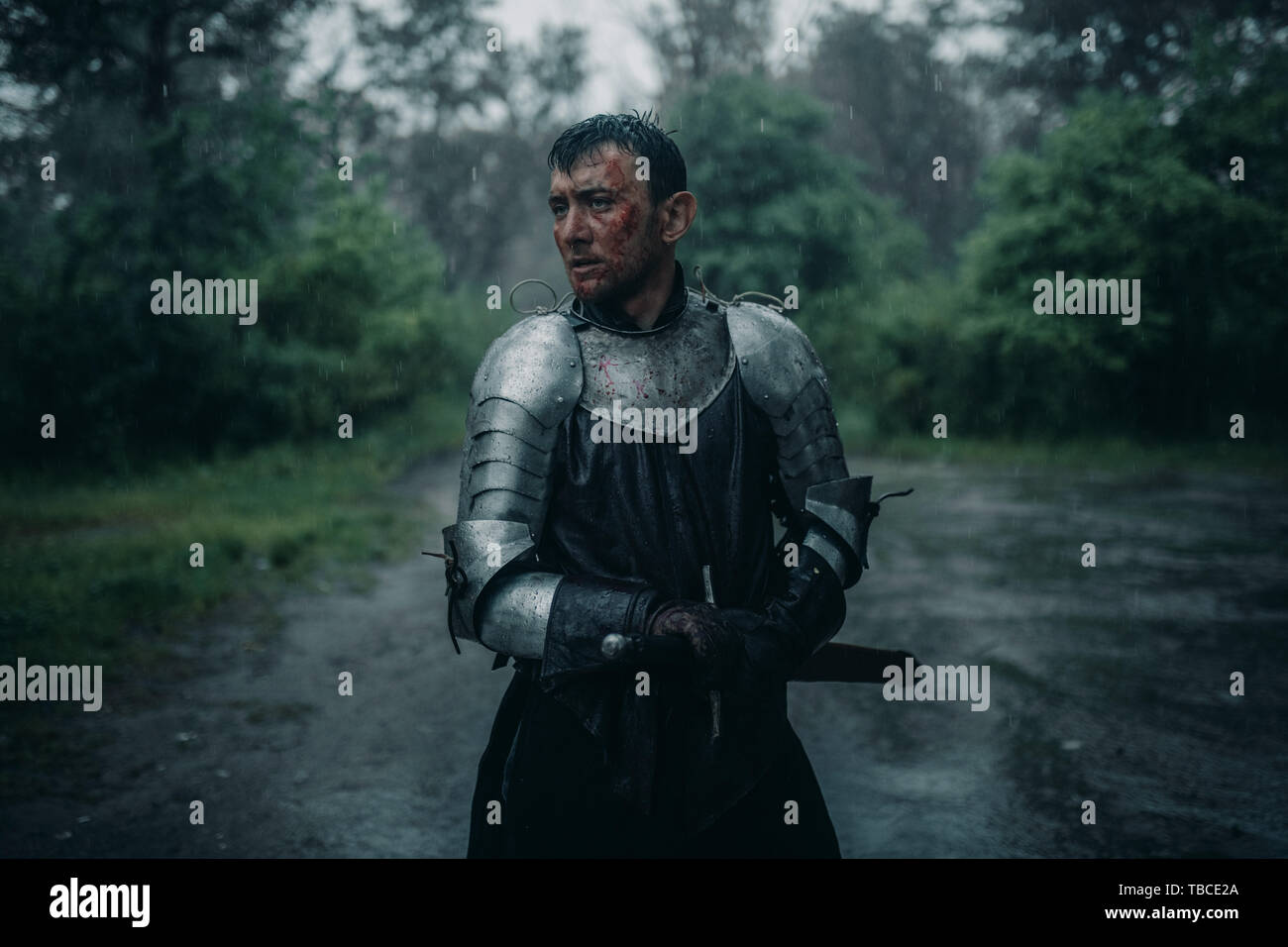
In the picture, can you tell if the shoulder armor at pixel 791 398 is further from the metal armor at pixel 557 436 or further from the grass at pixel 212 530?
the grass at pixel 212 530

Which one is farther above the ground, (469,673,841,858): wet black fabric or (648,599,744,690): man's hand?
(648,599,744,690): man's hand

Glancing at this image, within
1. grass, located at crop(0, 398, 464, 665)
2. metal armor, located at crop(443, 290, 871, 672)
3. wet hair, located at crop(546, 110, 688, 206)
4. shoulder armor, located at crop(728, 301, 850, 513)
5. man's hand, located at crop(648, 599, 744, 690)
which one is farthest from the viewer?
grass, located at crop(0, 398, 464, 665)

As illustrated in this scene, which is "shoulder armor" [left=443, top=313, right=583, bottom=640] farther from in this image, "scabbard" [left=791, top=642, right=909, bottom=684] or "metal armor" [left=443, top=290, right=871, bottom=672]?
"scabbard" [left=791, top=642, right=909, bottom=684]

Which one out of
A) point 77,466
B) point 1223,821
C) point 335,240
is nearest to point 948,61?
point 335,240

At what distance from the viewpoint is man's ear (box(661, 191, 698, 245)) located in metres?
2.50

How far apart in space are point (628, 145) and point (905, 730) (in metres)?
4.52

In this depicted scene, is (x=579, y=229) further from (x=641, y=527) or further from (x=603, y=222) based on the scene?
(x=641, y=527)

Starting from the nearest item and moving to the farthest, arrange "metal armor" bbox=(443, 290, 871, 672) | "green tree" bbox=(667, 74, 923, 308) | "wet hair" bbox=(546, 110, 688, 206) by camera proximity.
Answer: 1. "metal armor" bbox=(443, 290, 871, 672)
2. "wet hair" bbox=(546, 110, 688, 206)
3. "green tree" bbox=(667, 74, 923, 308)

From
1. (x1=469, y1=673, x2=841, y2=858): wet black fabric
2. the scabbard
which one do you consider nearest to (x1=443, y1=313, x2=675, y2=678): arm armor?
(x1=469, y1=673, x2=841, y2=858): wet black fabric

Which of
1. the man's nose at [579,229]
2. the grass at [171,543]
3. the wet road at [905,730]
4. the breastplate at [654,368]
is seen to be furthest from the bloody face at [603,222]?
the grass at [171,543]

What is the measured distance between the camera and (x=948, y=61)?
39375mm

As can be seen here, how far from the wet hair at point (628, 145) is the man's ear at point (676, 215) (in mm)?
19
